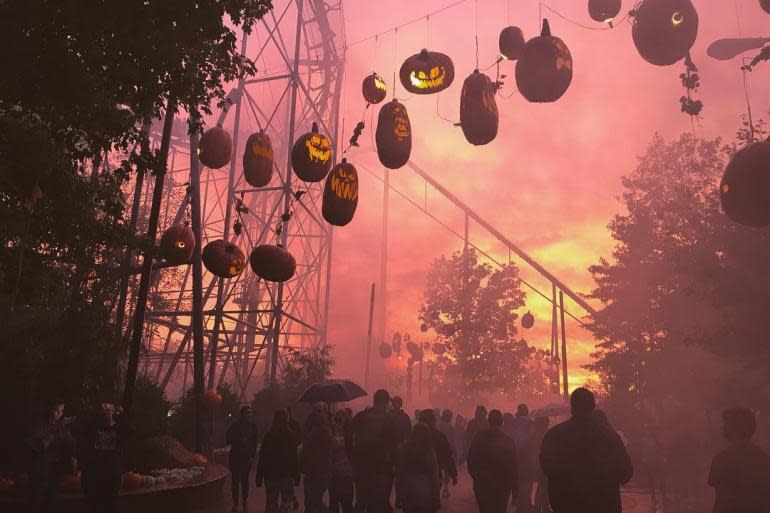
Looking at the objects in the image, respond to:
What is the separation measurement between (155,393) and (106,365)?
1.82 m

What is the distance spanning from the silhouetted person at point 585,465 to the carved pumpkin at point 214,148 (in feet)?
28.1

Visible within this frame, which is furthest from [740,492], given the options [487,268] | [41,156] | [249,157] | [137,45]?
[487,268]

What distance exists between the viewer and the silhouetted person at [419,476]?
5867mm

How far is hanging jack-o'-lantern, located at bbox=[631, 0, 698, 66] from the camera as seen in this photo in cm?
682

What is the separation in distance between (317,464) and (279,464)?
71cm

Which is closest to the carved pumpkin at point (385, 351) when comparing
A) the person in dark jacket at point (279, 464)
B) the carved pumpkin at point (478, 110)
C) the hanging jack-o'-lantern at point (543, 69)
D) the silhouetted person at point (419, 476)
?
the person in dark jacket at point (279, 464)

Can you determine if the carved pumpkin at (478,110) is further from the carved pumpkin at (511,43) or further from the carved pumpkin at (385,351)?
the carved pumpkin at (385,351)

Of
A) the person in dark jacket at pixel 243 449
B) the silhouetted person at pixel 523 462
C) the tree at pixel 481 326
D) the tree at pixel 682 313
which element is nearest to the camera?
the silhouetted person at pixel 523 462

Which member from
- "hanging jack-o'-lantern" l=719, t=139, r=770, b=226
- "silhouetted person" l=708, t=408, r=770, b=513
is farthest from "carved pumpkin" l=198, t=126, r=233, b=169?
"silhouetted person" l=708, t=408, r=770, b=513

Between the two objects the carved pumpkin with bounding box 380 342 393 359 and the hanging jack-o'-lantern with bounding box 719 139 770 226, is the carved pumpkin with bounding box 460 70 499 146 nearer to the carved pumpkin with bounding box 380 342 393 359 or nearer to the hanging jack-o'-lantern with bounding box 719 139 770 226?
the hanging jack-o'-lantern with bounding box 719 139 770 226

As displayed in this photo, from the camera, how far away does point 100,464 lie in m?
6.46

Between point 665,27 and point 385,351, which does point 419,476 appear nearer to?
point 665,27

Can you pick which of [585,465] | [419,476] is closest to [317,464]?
[419,476]

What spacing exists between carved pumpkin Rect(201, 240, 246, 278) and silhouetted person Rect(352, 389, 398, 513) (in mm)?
5647
